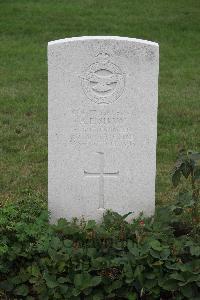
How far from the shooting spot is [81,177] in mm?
5301

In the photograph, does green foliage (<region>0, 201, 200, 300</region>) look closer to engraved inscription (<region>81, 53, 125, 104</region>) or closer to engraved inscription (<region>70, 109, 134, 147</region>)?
engraved inscription (<region>70, 109, 134, 147</region>)

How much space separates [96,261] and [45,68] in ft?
24.1

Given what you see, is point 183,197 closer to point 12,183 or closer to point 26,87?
point 12,183

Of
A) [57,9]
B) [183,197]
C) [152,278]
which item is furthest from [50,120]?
[57,9]

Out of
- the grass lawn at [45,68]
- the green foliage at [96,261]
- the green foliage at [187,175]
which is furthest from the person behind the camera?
the grass lawn at [45,68]

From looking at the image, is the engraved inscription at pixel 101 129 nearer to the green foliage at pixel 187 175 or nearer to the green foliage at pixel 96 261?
the green foliage at pixel 187 175

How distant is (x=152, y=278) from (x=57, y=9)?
42.9 ft

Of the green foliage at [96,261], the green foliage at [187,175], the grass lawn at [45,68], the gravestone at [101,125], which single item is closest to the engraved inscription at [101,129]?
the gravestone at [101,125]

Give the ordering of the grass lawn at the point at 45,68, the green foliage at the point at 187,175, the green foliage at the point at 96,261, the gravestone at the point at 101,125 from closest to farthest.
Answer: the green foliage at the point at 96,261, the green foliage at the point at 187,175, the gravestone at the point at 101,125, the grass lawn at the point at 45,68

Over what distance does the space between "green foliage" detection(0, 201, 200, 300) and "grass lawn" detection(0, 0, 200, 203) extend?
4.52 ft

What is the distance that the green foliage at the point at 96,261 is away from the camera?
4.48 meters

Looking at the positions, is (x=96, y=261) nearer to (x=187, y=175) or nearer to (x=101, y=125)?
(x=187, y=175)

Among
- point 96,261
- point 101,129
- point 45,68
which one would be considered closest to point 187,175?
point 101,129

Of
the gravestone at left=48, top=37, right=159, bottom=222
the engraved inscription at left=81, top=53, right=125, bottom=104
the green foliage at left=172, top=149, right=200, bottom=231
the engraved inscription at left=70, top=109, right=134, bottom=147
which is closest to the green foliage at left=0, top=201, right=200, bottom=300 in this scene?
the green foliage at left=172, top=149, right=200, bottom=231
